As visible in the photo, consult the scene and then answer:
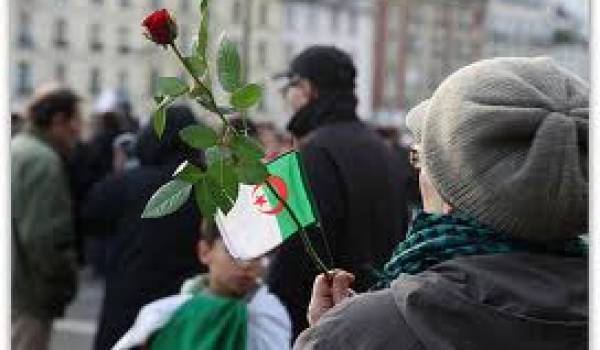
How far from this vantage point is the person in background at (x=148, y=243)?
4316mm

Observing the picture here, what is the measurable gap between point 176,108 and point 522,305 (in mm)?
2866

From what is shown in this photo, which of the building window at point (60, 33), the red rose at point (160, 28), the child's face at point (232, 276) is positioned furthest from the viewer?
the building window at point (60, 33)

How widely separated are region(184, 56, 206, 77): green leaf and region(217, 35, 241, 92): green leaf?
0.03 m

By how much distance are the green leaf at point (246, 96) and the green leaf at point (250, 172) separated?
8 cm

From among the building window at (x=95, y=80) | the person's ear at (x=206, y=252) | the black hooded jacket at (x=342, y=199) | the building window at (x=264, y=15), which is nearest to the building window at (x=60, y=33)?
the building window at (x=95, y=80)

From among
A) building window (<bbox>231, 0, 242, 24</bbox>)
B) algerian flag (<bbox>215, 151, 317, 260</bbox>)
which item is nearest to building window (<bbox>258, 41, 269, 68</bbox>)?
Result: building window (<bbox>231, 0, 242, 24</bbox>)

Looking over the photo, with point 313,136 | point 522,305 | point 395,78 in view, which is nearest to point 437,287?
point 522,305

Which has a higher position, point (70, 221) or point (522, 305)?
point (522, 305)

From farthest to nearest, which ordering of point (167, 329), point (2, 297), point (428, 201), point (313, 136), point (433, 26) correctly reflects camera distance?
1. point (433, 26)
2. point (313, 136)
3. point (167, 329)
4. point (2, 297)
5. point (428, 201)

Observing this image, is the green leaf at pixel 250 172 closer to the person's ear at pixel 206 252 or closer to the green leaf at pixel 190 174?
the green leaf at pixel 190 174

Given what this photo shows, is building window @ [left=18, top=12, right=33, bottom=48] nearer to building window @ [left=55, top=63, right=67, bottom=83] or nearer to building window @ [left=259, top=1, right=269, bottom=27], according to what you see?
building window @ [left=55, top=63, right=67, bottom=83]

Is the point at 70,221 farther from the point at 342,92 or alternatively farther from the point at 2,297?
the point at 2,297

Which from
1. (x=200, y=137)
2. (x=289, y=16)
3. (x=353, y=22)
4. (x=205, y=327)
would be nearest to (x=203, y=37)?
(x=200, y=137)

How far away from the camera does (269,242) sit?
2.23 meters
